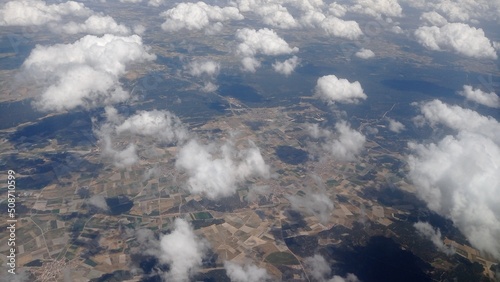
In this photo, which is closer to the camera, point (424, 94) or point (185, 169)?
point (185, 169)

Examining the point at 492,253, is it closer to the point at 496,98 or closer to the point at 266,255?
the point at 266,255

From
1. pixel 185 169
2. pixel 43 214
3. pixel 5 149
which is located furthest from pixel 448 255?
pixel 5 149

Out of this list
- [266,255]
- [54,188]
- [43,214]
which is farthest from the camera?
[54,188]

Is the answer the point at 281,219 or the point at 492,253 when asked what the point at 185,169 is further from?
the point at 492,253

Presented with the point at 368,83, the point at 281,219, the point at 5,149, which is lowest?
the point at 368,83

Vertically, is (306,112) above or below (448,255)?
below

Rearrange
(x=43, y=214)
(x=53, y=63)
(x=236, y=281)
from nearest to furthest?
(x=236, y=281)
(x=43, y=214)
(x=53, y=63)

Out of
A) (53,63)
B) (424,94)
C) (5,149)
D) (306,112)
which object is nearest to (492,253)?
(306,112)
